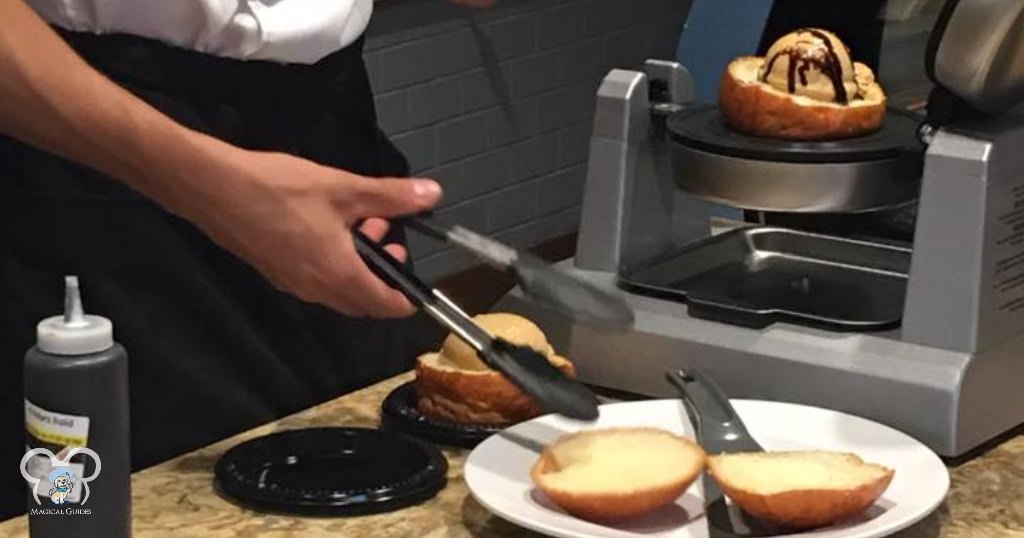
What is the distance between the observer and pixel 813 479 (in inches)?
50.1

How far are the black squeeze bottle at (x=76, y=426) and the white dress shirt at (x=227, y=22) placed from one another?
533 mm

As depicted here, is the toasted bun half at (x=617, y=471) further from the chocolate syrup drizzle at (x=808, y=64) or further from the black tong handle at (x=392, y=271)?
the chocolate syrup drizzle at (x=808, y=64)

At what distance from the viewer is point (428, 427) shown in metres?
1.47

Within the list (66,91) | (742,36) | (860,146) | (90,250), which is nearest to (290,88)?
(90,250)

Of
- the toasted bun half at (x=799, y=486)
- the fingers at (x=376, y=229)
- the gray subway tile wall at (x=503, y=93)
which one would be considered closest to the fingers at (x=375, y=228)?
the fingers at (x=376, y=229)

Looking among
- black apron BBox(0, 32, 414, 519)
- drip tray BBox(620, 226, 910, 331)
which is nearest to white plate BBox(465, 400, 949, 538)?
drip tray BBox(620, 226, 910, 331)

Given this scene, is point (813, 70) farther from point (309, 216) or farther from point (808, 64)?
point (309, 216)

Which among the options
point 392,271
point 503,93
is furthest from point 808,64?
point 503,93

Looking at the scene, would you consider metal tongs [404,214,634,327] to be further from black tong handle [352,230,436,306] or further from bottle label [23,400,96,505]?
bottle label [23,400,96,505]

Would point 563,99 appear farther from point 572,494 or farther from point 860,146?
point 572,494

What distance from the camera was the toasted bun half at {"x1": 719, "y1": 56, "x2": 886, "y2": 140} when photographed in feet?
5.17

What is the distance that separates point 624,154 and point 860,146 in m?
0.23

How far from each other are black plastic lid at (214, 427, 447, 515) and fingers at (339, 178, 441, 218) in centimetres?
20

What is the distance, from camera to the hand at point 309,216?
52.4 inches
